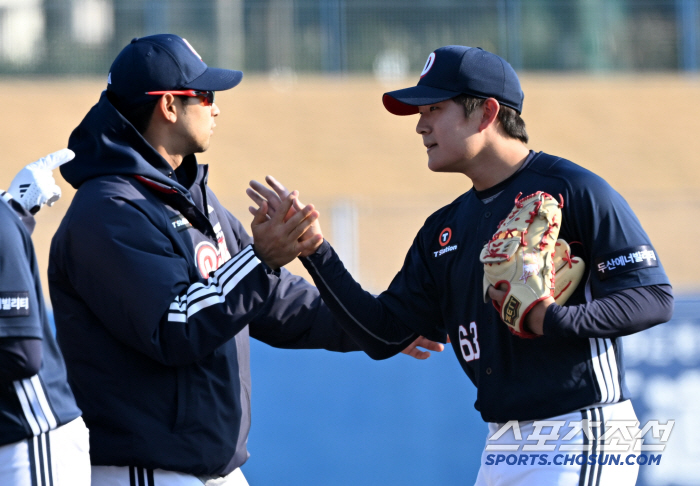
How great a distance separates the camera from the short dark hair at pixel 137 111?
3695 millimetres

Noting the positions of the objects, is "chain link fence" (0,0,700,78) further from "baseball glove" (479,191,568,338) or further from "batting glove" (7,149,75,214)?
"baseball glove" (479,191,568,338)

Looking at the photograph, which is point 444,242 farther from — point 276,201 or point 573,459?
point 573,459

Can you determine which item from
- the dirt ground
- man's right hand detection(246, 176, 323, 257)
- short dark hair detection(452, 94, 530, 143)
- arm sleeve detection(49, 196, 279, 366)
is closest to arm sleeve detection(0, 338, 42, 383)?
arm sleeve detection(49, 196, 279, 366)

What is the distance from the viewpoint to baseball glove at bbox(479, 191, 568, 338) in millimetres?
3197

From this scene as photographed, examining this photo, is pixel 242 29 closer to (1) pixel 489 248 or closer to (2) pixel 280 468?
(2) pixel 280 468

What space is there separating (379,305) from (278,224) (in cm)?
82

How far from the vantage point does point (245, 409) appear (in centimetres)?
364

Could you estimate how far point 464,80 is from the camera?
3.67 m

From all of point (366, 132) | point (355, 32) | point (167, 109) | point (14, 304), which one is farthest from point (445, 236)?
point (355, 32)

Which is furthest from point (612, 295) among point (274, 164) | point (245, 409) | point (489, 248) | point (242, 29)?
point (242, 29)

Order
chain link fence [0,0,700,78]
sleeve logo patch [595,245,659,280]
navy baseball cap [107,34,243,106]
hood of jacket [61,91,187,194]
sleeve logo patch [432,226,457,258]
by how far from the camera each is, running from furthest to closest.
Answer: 1. chain link fence [0,0,700,78]
2. sleeve logo patch [432,226,457,258]
3. navy baseball cap [107,34,243,106]
4. hood of jacket [61,91,187,194]
5. sleeve logo patch [595,245,659,280]

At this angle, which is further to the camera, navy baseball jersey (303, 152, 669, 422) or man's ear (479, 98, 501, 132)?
man's ear (479, 98, 501, 132)

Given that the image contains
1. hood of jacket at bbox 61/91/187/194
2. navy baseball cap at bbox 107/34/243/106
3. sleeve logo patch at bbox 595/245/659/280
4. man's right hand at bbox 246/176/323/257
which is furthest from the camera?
navy baseball cap at bbox 107/34/243/106

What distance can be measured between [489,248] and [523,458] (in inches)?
31.9
